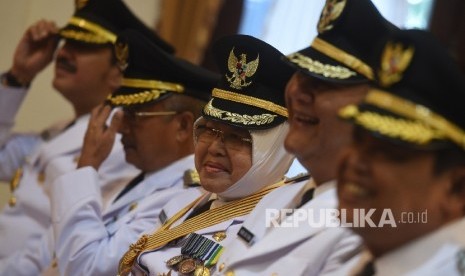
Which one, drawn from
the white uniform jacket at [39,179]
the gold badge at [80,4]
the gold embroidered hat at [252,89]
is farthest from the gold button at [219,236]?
the gold badge at [80,4]

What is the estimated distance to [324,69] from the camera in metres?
1.48

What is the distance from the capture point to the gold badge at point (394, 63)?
114 centimetres

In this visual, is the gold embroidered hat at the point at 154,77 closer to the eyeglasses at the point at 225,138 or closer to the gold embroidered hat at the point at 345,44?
the eyeglasses at the point at 225,138

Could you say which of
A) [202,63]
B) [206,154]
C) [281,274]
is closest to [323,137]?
[281,274]

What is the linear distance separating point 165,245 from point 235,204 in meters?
0.20

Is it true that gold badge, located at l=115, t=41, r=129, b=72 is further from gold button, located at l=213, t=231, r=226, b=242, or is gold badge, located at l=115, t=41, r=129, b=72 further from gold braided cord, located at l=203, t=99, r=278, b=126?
gold button, located at l=213, t=231, r=226, b=242

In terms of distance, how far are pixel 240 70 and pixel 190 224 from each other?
1.26 ft

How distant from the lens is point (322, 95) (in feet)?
4.85

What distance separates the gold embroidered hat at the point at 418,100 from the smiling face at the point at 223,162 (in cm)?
75

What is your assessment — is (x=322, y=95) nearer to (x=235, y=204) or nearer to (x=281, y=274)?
(x=281, y=274)

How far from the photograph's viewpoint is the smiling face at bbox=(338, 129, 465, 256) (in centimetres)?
110

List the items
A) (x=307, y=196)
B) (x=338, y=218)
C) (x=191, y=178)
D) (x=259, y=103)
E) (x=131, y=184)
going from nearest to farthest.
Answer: (x=338, y=218), (x=307, y=196), (x=259, y=103), (x=191, y=178), (x=131, y=184)

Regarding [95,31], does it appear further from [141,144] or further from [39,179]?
[141,144]

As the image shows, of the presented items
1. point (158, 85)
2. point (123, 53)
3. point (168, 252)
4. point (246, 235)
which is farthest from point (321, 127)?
point (123, 53)
